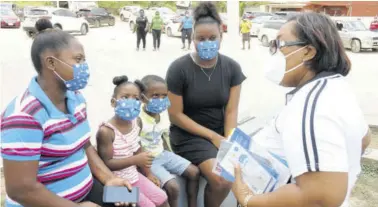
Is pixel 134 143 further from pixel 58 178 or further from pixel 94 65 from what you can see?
pixel 94 65

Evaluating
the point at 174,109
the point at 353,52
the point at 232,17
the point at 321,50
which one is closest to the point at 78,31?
the point at 353,52

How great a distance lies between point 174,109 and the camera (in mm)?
2984

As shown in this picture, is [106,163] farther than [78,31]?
No

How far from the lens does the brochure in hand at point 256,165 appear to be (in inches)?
68.5

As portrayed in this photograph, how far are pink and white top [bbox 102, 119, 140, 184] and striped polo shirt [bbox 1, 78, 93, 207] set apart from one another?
0.35m

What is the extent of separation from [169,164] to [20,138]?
4.27ft

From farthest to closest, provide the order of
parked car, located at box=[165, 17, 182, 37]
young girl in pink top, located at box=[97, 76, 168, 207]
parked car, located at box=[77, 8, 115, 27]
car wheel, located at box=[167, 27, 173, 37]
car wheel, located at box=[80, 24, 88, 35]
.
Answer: parked car, located at box=[77, 8, 115, 27] → car wheel, located at box=[167, 27, 173, 37] → parked car, located at box=[165, 17, 182, 37] → car wheel, located at box=[80, 24, 88, 35] → young girl in pink top, located at box=[97, 76, 168, 207]

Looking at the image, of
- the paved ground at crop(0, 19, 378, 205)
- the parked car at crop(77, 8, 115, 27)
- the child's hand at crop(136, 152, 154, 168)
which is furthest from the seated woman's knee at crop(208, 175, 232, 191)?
the parked car at crop(77, 8, 115, 27)

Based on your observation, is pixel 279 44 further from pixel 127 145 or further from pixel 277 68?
pixel 127 145

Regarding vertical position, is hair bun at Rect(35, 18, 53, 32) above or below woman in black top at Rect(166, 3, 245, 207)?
above

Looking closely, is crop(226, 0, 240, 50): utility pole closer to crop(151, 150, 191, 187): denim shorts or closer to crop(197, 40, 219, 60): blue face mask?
crop(197, 40, 219, 60): blue face mask

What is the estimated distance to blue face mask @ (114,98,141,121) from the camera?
2.45 m

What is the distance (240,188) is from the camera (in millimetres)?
1777

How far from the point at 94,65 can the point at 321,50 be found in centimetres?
1176
